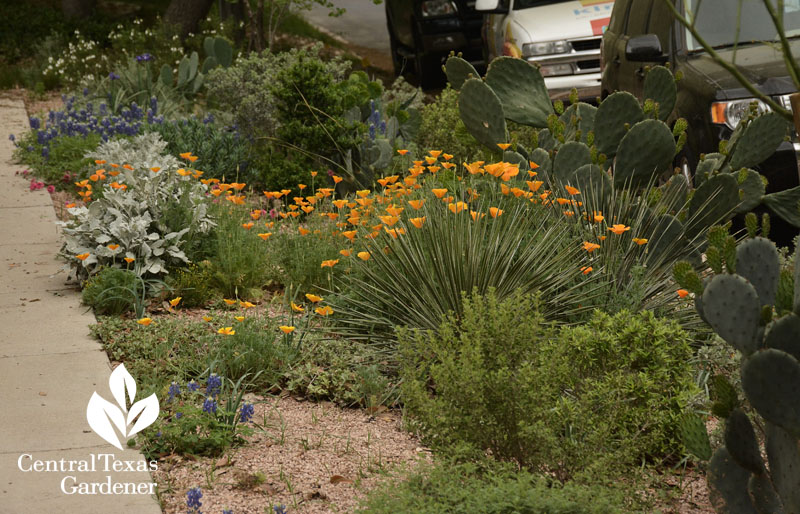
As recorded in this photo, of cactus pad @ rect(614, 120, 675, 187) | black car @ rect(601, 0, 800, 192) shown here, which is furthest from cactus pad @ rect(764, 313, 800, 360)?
black car @ rect(601, 0, 800, 192)

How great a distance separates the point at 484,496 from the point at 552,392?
2.20 ft

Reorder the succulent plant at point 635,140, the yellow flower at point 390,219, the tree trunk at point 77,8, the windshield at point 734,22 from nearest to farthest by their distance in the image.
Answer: the yellow flower at point 390,219, the succulent plant at point 635,140, the windshield at point 734,22, the tree trunk at point 77,8

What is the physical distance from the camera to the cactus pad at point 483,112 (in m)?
6.00

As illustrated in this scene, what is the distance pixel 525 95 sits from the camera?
6375 millimetres

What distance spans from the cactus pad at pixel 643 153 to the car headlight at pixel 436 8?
879cm

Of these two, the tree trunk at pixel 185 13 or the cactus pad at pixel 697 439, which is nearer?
the cactus pad at pixel 697 439

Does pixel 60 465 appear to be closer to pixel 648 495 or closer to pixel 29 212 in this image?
pixel 648 495

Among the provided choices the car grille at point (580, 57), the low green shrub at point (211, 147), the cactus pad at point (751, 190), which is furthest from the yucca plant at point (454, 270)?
the car grille at point (580, 57)

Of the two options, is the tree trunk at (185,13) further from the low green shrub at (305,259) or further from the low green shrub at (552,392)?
the low green shrub at (552,392)

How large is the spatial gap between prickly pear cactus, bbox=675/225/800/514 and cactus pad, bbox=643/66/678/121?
3.01 metres

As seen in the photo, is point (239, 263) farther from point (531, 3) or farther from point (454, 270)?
point (531, 3)

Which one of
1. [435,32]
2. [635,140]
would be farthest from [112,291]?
[435,32]

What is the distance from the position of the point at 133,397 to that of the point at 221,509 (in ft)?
2.90

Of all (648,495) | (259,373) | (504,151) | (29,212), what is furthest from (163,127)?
(648,495)
